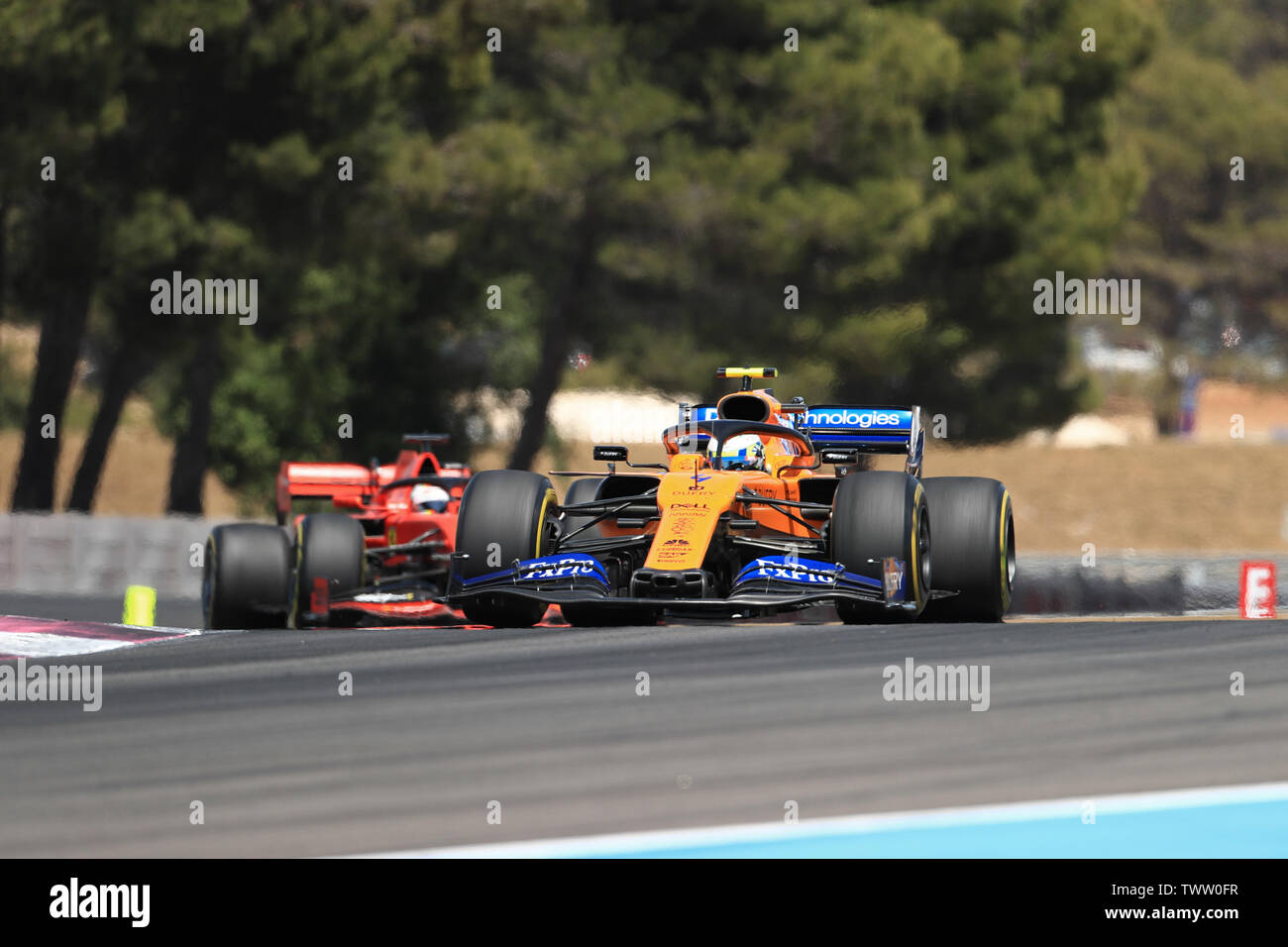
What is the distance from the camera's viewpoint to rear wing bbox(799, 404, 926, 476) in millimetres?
14539

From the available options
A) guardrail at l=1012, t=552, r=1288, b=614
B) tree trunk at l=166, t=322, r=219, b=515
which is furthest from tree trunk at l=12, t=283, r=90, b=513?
guardrail at l=1012, t=552, r=1288, b=614

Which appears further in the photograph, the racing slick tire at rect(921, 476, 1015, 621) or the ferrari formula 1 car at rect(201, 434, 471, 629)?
the ferrari formula 1 car at rect(201, 434, 471, 629)

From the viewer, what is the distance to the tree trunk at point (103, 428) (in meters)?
29.3

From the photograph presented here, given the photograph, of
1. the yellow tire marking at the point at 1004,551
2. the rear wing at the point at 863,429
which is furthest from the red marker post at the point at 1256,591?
the rear wing at the point at 863,429

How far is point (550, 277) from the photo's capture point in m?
34.4

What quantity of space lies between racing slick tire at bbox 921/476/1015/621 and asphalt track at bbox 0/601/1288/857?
1.51 m

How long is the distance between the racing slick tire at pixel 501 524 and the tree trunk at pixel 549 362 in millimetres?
21137

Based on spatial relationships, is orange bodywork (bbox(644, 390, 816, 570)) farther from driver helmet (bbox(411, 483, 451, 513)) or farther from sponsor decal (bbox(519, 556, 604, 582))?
driver helmet (bbox(411, 483, 451, 513))

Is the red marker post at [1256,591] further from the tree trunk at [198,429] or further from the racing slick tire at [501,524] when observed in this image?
the tree trunk at [198,429]

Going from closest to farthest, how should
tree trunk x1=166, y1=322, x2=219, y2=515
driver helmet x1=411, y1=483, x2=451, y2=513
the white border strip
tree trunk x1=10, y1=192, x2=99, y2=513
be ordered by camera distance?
the white border strip, driver helmet x1=411, y1=483, x2=451, y2=513, tree trunk x1=10, y1=192, x2=99, y2=513, tree trunk x1=166, y1=322, x2=219, y2=515

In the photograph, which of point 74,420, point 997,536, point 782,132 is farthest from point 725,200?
point 74,420
